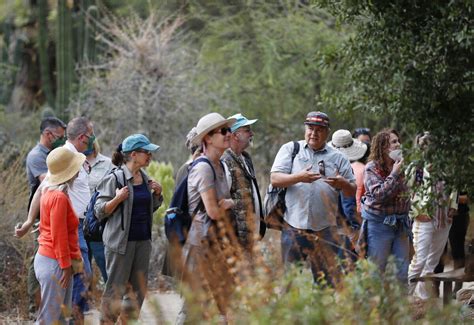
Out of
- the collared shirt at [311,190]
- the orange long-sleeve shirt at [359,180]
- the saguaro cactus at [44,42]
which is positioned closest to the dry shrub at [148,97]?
the saguaro cactus at [44,42]

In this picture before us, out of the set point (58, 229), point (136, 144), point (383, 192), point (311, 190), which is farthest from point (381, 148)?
point (58, 229)

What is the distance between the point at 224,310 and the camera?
7.19m

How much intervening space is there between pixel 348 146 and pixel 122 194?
3.44 meters

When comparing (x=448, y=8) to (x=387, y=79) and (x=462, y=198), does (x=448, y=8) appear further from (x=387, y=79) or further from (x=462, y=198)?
(x=462, y=198)

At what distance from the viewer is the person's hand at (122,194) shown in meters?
8.60

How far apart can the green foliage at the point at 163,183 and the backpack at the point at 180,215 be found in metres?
5.50

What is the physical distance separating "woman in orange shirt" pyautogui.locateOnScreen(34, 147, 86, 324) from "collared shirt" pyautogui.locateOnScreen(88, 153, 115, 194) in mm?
1770

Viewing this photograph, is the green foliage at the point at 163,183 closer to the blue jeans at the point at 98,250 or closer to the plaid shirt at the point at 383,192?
the blue jeans at the point at 98,250

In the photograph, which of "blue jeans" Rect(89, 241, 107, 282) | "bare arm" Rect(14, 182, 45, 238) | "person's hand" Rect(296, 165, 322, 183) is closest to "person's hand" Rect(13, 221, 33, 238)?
"bare arm" Rect(14, 182, 45, 238)

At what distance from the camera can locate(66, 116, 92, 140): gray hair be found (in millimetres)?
9656

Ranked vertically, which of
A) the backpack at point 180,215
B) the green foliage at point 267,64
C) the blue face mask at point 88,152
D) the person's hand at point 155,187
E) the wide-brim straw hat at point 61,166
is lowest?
the backpack at point 180,215

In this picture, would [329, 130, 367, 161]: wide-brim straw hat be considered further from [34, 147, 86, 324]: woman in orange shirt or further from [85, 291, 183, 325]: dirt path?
[34, 147, 86, 324]: woman in orange shirt

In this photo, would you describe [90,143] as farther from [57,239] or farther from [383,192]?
[383,192]

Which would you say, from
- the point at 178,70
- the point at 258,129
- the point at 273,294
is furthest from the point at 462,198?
the point at 258,129
